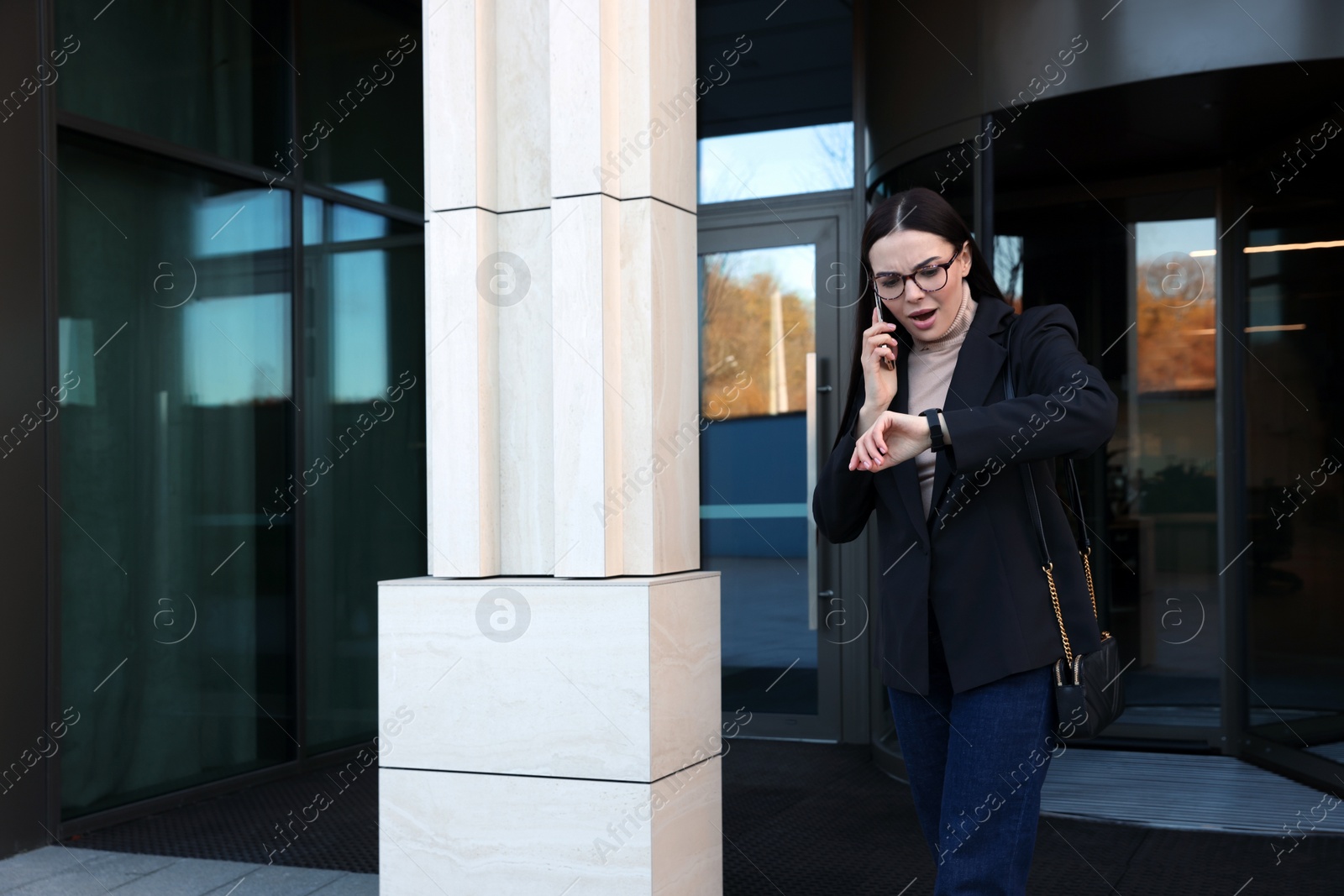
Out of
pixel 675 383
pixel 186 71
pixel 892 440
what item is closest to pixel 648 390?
pixel 675 383

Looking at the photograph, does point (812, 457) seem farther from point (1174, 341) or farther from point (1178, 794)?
point (1178, 794)

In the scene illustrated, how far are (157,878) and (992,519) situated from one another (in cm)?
328

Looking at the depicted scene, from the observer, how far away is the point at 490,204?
288cm

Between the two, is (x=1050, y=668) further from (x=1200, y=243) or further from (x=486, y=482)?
(x=1200, y=243)

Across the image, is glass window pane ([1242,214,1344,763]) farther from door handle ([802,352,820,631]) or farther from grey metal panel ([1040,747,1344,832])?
door handle ([802,352,820,631])

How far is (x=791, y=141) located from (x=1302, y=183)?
2330mm

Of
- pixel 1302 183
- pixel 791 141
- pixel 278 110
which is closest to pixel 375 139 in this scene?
pixel 278 110

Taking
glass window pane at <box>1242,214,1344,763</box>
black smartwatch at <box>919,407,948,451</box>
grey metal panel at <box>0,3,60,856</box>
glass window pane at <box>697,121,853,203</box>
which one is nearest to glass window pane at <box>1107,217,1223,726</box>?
glass window pane at <box>1242,214,1344,763</box>

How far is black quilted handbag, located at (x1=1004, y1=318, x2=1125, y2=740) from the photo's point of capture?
2.01m

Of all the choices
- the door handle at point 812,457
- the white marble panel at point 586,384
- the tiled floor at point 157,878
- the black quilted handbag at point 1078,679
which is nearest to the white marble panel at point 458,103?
the white marble panel at point 586,384

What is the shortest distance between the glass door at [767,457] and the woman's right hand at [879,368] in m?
4.06

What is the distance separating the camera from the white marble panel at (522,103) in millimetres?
2875

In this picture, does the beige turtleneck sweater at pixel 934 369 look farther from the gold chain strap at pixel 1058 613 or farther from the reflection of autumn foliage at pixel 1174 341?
the reflection of autumn foliage at pixel 1174 341

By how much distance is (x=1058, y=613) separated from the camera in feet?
6.70
